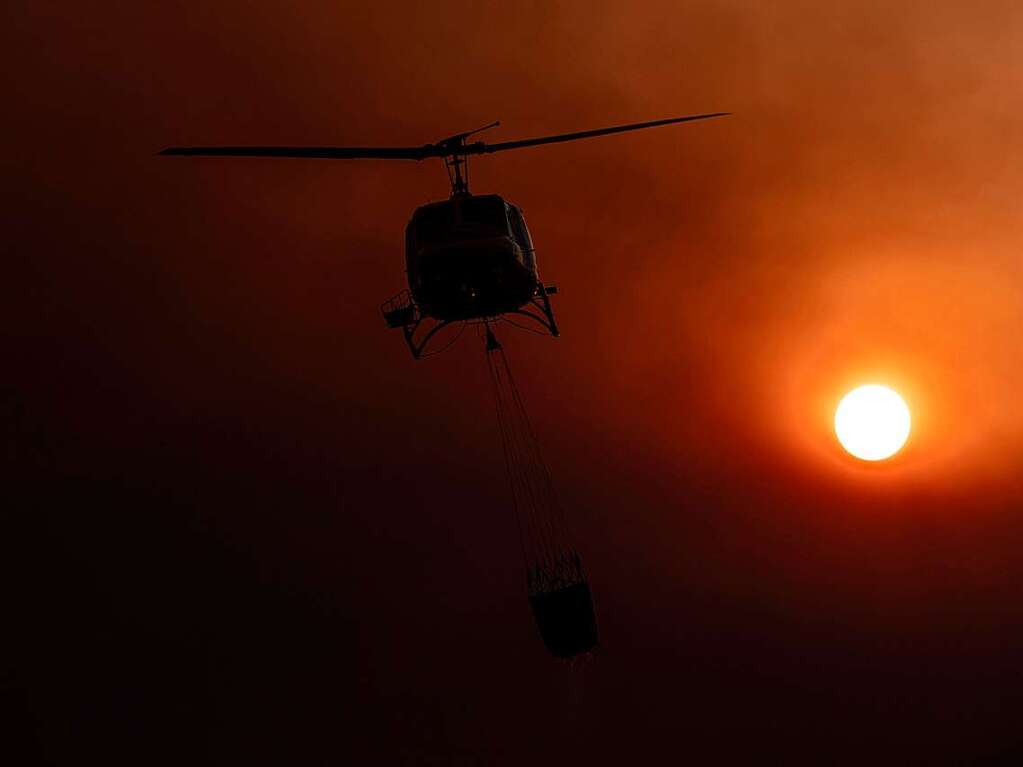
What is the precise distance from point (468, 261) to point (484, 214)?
1.08 metres

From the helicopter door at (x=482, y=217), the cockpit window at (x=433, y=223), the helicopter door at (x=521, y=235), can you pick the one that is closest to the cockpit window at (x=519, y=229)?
the helicopter door at (x=521, y=235)

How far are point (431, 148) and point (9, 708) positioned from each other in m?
28.9

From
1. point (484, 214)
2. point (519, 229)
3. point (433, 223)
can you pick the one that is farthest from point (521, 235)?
point (433, 223)

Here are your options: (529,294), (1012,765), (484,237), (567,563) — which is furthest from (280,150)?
(1012,765)

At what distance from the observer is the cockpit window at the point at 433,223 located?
15797mm

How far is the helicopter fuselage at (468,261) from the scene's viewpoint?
15453 millimetres

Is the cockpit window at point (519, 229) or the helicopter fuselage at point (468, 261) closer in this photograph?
the helicopter fuselage at point (468, 261)

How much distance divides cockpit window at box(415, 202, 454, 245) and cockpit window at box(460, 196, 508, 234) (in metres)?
0.23

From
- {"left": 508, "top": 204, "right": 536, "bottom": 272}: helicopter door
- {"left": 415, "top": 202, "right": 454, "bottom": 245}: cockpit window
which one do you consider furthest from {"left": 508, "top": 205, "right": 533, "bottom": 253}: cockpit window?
{"left": 415, "top": 202, "right": 454, "bottom": 245}: cockpit window

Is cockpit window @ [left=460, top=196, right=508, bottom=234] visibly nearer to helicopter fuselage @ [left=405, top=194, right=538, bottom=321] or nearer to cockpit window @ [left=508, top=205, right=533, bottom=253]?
helicopter fuselage @ [left=405, top=194, right=538, bottom=321]

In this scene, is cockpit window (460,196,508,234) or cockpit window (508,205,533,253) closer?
cockpit window (460,196,508,234)

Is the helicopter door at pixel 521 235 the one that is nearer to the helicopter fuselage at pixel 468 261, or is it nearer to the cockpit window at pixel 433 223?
the helicopter fuselage at pixel 468 261

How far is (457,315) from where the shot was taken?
15.9m

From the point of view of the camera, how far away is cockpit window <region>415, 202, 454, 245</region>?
15797 millimetres
